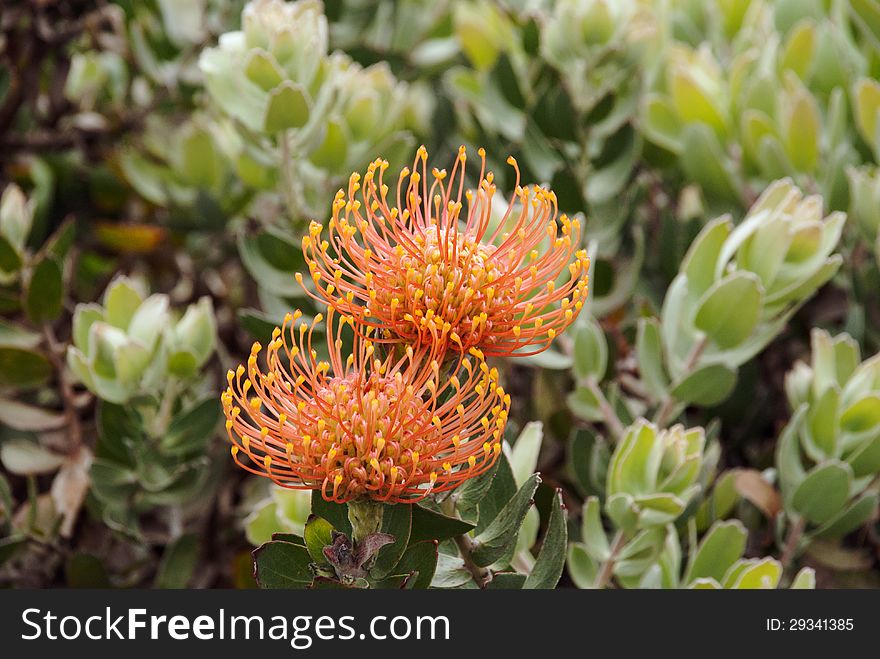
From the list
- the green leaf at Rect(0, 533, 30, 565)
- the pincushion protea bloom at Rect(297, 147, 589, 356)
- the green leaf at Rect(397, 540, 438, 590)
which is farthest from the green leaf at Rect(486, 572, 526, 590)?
the green leaf at Rect(0, 533, 30, 565)

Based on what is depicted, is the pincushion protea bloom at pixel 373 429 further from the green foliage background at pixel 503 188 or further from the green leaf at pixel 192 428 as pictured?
the green leaf at pixel 192 428

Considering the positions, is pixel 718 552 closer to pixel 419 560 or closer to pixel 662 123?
pixel 419 560

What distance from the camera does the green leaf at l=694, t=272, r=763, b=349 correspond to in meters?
1.21

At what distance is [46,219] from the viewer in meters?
1.79

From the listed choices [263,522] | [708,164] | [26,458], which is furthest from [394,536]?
[708,164]

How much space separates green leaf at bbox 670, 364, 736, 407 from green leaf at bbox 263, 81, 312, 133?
1.84 feet

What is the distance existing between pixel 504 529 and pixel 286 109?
0.62 meters

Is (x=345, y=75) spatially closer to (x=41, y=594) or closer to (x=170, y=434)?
(x=170, y=434)

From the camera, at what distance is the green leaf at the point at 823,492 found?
1255mm

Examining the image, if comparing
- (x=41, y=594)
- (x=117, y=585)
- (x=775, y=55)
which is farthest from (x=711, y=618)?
(x=775, y=55)

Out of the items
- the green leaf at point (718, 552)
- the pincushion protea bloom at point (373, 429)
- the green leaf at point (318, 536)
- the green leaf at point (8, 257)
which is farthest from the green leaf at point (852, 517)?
the green leaf at point (8, 257)

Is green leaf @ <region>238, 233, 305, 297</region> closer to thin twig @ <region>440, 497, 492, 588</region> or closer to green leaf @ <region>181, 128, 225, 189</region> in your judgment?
green leaf @ <region>181, 128, 225, 189</region>

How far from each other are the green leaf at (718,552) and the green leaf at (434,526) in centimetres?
43

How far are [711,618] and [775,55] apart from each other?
0.94 metres
